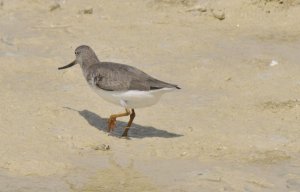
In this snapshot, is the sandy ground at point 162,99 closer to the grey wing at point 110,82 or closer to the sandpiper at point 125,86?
the sandpiper at point 125,86

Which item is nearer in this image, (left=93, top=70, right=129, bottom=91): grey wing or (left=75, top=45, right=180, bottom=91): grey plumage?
(left=75, top=45, right=180, bottom=91): grey plumage

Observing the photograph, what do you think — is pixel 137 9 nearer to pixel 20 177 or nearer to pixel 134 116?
pixel 134 116

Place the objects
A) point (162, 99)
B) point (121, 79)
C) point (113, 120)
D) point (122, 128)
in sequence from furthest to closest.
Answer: point (162, 99)
point (122, 128)
point (113, 120)
point (121, 79)

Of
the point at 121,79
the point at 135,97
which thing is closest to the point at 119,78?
the point at 121,79

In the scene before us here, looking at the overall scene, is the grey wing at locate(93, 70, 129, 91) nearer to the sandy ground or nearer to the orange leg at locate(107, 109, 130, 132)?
the orange leg at locate(107, 109, 130, 132)

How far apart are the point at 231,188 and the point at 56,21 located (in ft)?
25.7

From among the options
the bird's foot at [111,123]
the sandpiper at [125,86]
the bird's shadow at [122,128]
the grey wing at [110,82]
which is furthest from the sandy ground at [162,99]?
the grey wing at [110,82]

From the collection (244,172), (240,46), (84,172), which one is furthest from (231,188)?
(240,46)

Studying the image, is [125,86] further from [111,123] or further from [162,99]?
[162,99]

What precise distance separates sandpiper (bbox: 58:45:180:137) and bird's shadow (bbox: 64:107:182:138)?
247 mm

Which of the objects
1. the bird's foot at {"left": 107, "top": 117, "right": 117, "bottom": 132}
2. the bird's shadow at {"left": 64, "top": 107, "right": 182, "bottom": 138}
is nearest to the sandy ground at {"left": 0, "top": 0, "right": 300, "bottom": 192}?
the bird's shadow at {"left": 64, "top": 107, "right": 182, "bottom": 138}

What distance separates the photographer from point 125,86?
989cm

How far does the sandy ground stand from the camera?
29.0 feet

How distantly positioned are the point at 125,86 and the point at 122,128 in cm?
102
